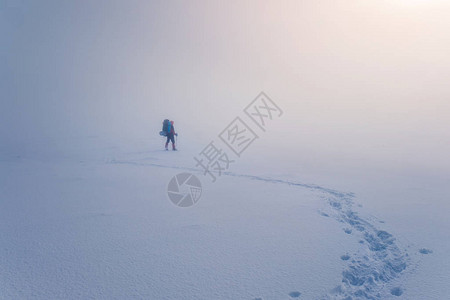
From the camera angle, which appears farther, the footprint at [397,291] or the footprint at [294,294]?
the footprint at [397,291]

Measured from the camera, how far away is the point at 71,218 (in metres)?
3.74

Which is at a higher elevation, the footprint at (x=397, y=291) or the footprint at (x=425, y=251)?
the footprint at (x=425, y=251)

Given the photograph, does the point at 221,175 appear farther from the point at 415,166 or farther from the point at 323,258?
the point at 415,166

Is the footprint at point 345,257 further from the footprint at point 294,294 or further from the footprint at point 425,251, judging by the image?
the footprint at point 425,251

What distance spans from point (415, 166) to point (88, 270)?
7467mm

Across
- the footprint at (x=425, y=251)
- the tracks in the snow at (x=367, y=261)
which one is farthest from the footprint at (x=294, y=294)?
the footprint at (x=425, y=251)

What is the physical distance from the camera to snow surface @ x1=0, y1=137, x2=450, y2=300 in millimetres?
2457

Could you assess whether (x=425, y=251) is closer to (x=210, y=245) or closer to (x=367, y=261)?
(x=367, y=261)

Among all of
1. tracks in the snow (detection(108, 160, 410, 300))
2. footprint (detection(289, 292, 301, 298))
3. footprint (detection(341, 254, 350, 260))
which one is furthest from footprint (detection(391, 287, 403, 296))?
footprint (detection(289, 292, 301, 298))

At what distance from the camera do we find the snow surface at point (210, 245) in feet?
8.06

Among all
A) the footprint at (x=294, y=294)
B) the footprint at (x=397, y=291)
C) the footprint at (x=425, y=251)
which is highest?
the footprint at (x=425, y=251)

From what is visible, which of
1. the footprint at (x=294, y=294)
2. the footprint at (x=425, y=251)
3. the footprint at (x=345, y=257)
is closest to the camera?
the footprint at (x=294, y=294)

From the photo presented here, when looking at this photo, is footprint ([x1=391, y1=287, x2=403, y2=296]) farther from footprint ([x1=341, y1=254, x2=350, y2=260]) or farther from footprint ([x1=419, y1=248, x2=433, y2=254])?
footprint ([x1=419, y1=248, x2=433, y2=254])

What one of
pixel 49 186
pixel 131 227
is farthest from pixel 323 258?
pixel 49 186
